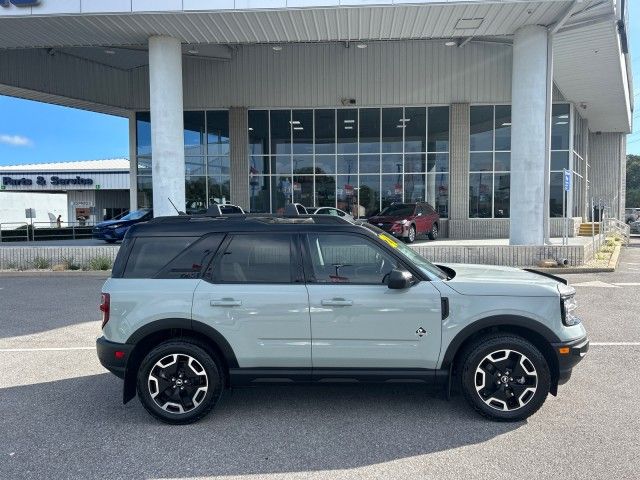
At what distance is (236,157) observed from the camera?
80.8 ft

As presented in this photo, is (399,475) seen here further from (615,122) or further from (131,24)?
(615,122)

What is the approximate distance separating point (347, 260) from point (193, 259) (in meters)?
1.35

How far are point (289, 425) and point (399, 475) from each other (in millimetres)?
1123

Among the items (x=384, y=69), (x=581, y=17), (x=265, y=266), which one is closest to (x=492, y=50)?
(x=384, y=69)

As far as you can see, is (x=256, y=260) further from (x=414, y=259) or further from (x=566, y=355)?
(x=566, y=355)

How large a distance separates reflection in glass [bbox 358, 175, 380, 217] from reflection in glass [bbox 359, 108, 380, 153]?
1.41 meters

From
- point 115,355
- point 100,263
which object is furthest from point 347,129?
point 115,355

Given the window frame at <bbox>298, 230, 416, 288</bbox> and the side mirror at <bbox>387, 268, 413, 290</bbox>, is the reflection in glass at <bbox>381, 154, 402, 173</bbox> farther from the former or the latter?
the side mirror at <bbox>387, 268, 413, 290</bbox>

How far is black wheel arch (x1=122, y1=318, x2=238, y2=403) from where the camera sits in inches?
163

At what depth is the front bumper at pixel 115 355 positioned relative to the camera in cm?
416

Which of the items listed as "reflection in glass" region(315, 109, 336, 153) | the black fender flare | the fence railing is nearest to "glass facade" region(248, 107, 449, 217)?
"reflection in glass" region(315, 109, 336, 153)

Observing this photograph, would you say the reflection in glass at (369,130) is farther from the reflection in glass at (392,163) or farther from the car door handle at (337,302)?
the car door handle at (337,302)

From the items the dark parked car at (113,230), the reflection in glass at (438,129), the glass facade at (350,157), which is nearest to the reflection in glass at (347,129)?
the glass facade at (350,157)

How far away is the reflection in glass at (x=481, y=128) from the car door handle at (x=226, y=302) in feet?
70.4
